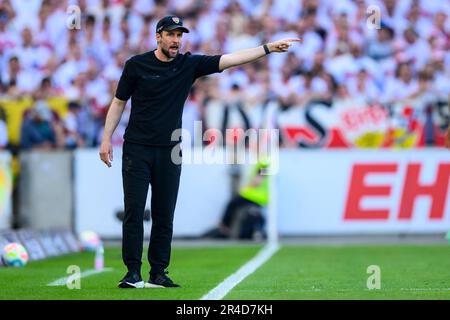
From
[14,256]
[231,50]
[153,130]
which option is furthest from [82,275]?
[231,50]

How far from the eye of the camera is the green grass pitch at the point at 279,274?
29.5 ft

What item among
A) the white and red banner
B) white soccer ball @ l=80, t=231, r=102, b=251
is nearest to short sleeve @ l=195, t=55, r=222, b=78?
white soccer ball @ l=80, t=231, r=102, b=251

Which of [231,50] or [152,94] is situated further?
[231,50]

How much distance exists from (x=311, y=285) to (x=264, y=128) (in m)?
9.11

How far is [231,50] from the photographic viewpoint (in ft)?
73.1

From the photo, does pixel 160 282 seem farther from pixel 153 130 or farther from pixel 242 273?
pixel 242 273

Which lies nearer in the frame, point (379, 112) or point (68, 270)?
point (68, 270)

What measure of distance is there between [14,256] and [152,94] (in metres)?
4.63

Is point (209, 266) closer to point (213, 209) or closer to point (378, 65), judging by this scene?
point (213, 209)

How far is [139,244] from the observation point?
970cm

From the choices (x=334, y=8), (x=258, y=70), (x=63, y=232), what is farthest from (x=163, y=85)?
(x=334, y=8)

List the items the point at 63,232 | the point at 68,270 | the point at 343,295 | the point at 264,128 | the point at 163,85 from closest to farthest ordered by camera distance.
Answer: the point at 343,295 → the point at 163,85 → the point at 68,270 → the point at 63,232 → the point at 264,128

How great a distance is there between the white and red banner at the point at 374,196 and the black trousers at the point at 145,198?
A: 9.09m

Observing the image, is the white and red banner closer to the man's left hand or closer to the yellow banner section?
the yellow banner section
